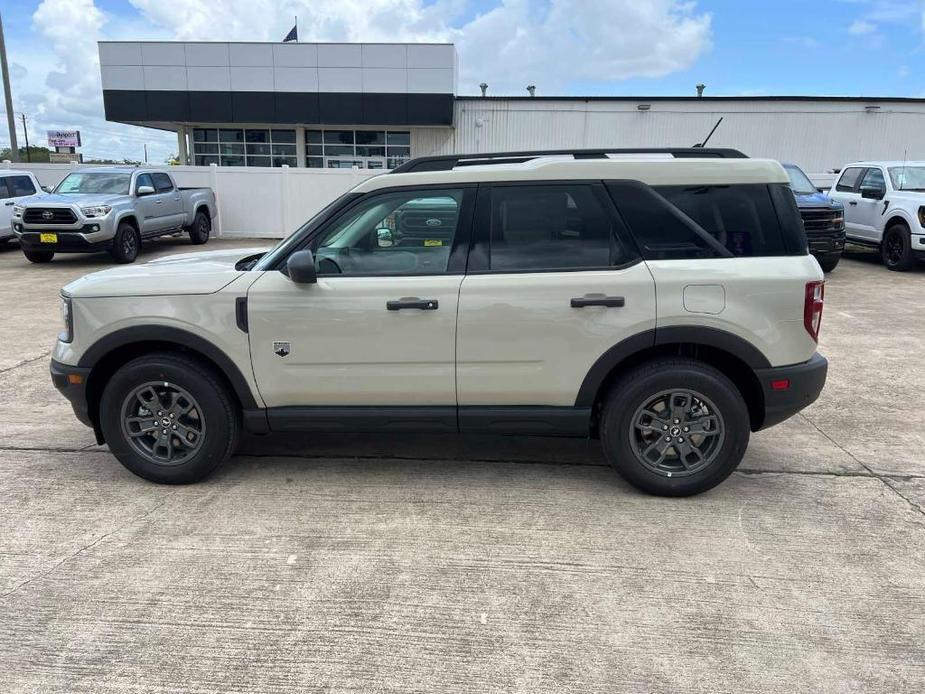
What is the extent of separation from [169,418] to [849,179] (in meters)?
14.9

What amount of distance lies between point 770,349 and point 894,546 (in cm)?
114

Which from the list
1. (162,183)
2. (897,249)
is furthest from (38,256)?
(897,249)

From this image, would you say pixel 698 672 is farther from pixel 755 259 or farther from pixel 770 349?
pixel 755 259

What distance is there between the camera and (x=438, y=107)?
79.6ft

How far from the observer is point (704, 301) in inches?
142

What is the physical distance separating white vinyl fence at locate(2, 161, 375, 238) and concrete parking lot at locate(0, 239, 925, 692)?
1326 cm

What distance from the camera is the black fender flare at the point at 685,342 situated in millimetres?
3637

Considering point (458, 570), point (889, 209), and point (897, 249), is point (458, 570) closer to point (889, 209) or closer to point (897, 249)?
point (889, 209)

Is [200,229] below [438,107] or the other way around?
below

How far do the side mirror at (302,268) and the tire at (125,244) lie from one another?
11258mm

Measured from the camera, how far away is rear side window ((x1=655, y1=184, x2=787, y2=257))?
3.68 meters

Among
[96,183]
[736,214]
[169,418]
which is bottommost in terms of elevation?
[169,418]

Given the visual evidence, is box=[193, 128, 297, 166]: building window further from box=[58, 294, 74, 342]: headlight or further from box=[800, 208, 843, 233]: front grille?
box=[58, 294, 74, 342]: headlight

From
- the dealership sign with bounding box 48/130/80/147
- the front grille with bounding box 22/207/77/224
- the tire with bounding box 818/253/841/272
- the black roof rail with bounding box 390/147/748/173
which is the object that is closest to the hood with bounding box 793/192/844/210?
the tire with bounding box 818/253/841/272
